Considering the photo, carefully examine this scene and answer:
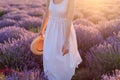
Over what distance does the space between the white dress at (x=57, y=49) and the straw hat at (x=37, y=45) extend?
0.92ft

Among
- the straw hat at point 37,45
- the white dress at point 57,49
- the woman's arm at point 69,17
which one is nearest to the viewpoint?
the woman's arm at point 69,17

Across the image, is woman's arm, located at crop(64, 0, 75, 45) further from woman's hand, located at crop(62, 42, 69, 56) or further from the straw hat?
the straw hat

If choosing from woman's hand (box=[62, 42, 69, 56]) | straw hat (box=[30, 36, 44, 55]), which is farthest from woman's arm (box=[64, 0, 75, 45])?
straw hat (box=[30, 36, 44, 55])

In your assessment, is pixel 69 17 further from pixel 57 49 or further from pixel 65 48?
pixel 57 49

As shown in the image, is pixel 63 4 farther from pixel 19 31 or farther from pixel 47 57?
pixel 19 31

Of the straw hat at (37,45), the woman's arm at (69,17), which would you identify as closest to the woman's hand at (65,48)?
the woman's arm at (69,17)

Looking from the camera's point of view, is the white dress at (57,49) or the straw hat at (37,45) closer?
the white dress at (57,49)

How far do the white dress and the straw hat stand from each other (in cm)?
28

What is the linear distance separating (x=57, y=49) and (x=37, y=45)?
1.91ft

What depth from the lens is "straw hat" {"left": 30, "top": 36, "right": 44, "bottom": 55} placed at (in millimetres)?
5530

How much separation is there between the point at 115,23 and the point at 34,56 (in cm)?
267

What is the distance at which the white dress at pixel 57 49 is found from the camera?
5.03 metres

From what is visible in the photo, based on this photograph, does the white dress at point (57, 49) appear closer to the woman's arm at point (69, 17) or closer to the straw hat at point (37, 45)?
the woman's arm at point (69, 17)

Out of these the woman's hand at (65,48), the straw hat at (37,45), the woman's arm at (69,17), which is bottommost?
the straw hat at (37,45)
